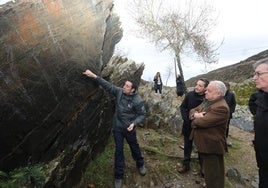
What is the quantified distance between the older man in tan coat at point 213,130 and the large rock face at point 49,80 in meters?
2.08

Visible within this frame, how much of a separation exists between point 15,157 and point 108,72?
110 inches

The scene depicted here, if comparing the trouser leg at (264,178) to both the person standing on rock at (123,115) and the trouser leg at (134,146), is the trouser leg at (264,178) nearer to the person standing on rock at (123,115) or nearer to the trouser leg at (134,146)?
the person standing on rock at (123,115)

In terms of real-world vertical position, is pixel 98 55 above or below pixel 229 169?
above

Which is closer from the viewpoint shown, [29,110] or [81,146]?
[29,110]

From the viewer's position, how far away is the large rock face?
4.26 m

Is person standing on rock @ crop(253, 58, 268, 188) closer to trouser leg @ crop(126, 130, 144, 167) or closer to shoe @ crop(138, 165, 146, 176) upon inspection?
trouser leg @ crop(126, 130, 144, 167)

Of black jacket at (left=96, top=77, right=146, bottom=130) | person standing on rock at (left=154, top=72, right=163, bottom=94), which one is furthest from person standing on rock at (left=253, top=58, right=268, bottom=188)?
person standing on rock at (left=154, top=72, right=163, bottom=94)

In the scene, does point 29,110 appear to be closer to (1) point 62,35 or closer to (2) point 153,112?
(1) point 62,35

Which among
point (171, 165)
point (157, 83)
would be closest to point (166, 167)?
point (171, 165)

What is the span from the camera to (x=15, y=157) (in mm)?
4504

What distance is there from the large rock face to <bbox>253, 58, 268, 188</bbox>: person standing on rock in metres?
2.77

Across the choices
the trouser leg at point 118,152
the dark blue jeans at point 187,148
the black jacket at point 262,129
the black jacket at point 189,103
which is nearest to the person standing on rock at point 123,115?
the trouser leg at point 118,152

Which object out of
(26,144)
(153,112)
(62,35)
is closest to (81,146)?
(26,144)

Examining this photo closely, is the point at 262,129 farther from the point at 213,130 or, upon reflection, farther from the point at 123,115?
the point at 123,115
